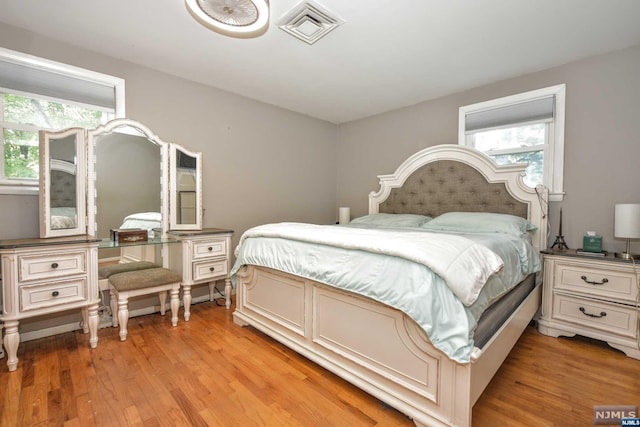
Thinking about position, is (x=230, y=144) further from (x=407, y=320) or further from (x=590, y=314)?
(x=590, y=314)

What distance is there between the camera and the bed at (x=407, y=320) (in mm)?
1287

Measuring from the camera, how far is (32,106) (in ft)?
7.37

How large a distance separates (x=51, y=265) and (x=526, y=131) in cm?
415

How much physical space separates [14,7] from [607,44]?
4342 mm

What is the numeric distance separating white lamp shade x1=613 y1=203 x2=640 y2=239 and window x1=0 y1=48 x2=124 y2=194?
169 inches

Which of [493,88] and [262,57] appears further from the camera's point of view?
[493,88]

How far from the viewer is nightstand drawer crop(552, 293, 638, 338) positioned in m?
2.09

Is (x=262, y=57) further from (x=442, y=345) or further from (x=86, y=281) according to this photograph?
(x=442, y=345)

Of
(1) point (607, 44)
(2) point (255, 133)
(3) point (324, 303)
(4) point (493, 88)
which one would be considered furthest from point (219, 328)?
(1) point (607, 44)

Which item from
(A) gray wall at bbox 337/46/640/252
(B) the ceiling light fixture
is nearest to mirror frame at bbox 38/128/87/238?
(B) the ceiling light fixture

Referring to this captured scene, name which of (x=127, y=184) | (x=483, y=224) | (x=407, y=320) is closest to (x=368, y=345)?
(x=407, y=320)

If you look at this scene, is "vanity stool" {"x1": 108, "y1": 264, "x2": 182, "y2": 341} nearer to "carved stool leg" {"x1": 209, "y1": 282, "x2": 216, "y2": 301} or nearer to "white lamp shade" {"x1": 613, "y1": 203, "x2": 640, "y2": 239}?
"carved stool leg" {"x1": 209, "y1": 282, "x2": 216, "y2": 301}

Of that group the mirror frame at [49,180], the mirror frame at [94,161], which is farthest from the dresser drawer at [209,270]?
the mirror frame at [49,180]

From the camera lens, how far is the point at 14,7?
1937 millimetres
